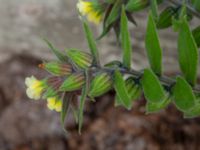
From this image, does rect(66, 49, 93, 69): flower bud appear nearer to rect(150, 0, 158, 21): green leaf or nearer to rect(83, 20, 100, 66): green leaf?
rect(83, 20, 100, 66): green leaf

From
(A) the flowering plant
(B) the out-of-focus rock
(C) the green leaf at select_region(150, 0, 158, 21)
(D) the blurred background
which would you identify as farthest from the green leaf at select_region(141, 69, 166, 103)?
(B) the out-of-focus rock

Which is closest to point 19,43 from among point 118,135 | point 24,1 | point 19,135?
point 24,1

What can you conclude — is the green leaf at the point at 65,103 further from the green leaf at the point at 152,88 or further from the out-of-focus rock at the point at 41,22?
the out-of-focus rock at the point at 41,22

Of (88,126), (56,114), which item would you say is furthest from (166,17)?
(56,114)

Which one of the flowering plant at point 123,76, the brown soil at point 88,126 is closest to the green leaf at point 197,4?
the flowering plant at point 123,76

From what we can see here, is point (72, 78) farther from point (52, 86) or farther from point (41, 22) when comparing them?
point (41, 22)

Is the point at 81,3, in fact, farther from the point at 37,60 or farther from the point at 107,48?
the point at 37,60
